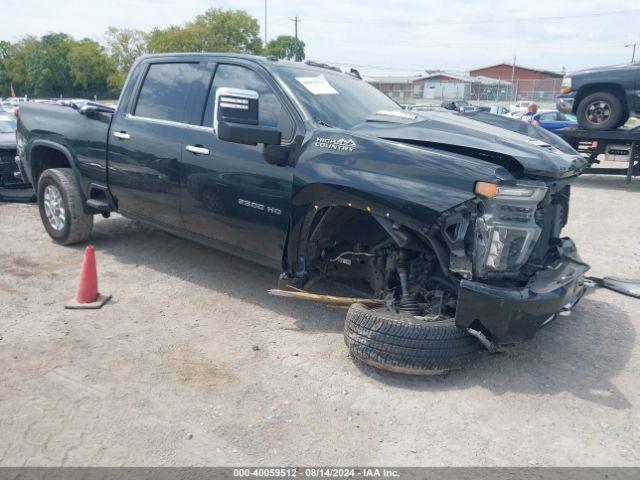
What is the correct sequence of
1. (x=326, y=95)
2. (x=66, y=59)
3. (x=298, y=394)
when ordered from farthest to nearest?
1. (x=66, y=59)
2. (x=326, y=95)
3. (x=298, y=394)

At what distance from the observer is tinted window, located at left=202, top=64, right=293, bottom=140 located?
3992mm

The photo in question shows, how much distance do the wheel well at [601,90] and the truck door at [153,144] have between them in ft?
29.3

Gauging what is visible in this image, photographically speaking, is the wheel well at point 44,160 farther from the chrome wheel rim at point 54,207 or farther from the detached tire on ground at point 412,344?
the detached tire on ground at point 412,344

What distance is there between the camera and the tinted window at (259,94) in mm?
3992

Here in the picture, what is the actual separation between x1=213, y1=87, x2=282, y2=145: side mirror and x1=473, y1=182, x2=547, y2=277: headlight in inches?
57.9

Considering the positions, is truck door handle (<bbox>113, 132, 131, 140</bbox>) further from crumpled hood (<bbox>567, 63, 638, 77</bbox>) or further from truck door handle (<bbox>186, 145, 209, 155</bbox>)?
crumpled hood (<bbox>567, 63, 638, 77</bbox>)

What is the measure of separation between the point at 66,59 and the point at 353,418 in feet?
280

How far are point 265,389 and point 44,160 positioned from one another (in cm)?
445

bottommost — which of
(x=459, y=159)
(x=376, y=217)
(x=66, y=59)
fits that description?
(x=376, y=217)

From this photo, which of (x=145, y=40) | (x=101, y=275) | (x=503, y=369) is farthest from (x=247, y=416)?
(x=145, y=40)

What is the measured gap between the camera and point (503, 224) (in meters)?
3.11

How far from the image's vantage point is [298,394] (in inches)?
129

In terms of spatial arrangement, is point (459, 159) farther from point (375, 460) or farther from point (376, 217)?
point (375, 460)

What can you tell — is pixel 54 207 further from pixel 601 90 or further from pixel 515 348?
pixel 601 90
